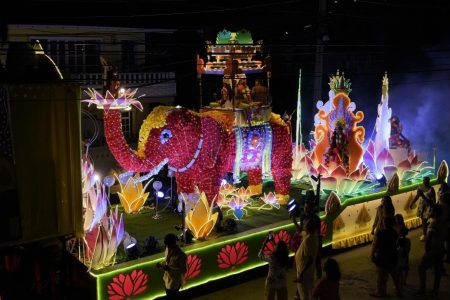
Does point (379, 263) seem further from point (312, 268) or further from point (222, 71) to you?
point (222, 71)

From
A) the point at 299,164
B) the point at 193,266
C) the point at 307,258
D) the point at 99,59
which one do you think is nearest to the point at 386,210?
the point at 307,258

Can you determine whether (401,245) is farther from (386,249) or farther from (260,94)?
(260,94)

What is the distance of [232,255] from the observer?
9.30 m

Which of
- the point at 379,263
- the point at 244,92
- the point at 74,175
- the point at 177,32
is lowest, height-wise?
the point at 379,263

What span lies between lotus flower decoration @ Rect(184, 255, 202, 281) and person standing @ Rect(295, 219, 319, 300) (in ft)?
6.08

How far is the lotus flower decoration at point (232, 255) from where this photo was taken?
9.17 metres

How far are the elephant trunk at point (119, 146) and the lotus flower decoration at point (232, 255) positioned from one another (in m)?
2.09

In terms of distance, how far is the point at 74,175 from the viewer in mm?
6801

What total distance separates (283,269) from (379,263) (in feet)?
6.18

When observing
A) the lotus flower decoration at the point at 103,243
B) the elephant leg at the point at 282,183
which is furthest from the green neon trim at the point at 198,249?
the elephant leg at the point at 282,183

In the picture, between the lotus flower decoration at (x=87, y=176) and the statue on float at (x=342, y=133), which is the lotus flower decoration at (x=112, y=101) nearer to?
the lotus flower decoration at (x=87, y=176)

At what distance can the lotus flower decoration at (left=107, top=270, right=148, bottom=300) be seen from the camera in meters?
7.81

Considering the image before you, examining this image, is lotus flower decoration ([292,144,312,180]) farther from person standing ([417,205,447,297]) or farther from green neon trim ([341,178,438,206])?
person standing ([417,205,447,297])

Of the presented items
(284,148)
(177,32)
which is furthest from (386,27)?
(284,148)
